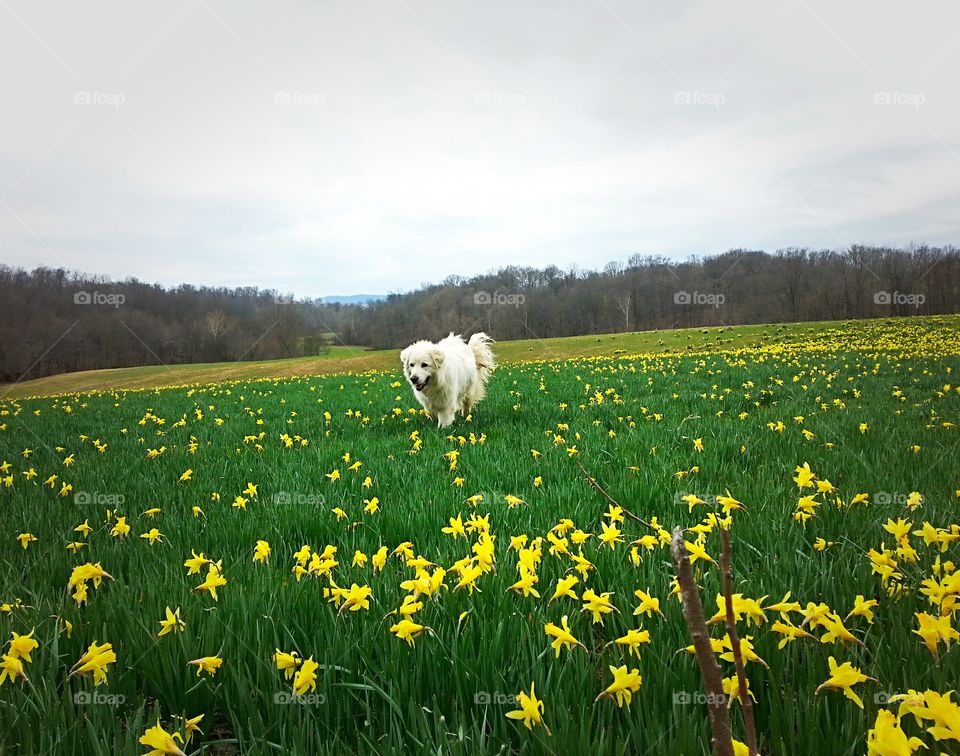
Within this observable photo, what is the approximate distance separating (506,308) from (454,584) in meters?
75.2

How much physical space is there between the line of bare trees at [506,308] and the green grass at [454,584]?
178 feet

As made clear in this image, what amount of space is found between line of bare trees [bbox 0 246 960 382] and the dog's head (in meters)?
50.6

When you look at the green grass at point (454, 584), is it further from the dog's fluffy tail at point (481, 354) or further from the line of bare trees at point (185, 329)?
the line of bare trees at point (185, 329)

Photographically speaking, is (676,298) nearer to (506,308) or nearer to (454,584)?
(506,308)

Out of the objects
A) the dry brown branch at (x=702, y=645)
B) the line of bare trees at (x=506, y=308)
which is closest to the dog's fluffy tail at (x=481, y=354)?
the dry brown branch at (x=702, y=645)

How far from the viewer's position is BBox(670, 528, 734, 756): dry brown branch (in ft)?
1.90

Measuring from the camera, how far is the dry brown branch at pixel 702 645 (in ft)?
1.90

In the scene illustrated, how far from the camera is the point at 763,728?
1.55m

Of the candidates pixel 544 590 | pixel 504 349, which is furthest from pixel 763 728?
pixel 504 349

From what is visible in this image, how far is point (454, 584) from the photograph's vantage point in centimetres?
247

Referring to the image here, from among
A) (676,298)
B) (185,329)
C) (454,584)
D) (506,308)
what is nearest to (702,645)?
(454,584)

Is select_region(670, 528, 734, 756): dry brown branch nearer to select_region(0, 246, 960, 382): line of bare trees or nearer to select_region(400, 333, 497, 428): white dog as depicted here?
select_region(400, 333, 497, 428): white dog

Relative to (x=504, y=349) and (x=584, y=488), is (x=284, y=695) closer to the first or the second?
(x=584, y=488)

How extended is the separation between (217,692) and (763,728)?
1898mm
